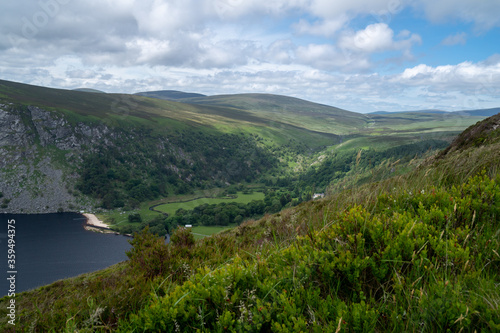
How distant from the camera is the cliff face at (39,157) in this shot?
13062cm

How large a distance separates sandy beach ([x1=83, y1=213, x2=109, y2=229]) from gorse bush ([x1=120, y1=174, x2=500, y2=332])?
131649 millimetres

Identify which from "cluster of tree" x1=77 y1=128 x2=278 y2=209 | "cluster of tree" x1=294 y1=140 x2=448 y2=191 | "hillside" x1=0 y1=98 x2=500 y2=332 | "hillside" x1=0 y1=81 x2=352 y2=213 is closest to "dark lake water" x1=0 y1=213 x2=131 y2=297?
"hillside" x1=0 y1=81 x2=352 y2=213

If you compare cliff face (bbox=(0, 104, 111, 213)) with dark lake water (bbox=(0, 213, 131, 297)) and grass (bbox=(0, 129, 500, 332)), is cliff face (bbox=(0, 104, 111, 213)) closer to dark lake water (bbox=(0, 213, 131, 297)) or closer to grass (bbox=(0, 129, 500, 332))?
dark lake water (bbox=(0, 213, 131, 297))

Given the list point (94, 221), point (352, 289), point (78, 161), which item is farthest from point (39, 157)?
point (352, 289)

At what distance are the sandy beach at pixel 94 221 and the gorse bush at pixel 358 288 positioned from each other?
131649 mm

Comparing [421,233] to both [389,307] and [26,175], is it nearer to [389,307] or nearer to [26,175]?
[389,307]

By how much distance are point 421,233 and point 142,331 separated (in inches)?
144

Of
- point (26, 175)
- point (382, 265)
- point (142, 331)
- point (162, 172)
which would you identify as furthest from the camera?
point (162, 172)

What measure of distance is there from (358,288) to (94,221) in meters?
141

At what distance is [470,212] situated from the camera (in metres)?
4.24

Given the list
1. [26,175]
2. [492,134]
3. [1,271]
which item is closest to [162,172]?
[26,175]

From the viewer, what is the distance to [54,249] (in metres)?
92.1

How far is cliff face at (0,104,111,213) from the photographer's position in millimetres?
130625

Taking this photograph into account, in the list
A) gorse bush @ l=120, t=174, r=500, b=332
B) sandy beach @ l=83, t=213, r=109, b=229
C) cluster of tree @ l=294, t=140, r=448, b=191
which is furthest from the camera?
sandy beach @ l=83, t=213, r=109, b=229
